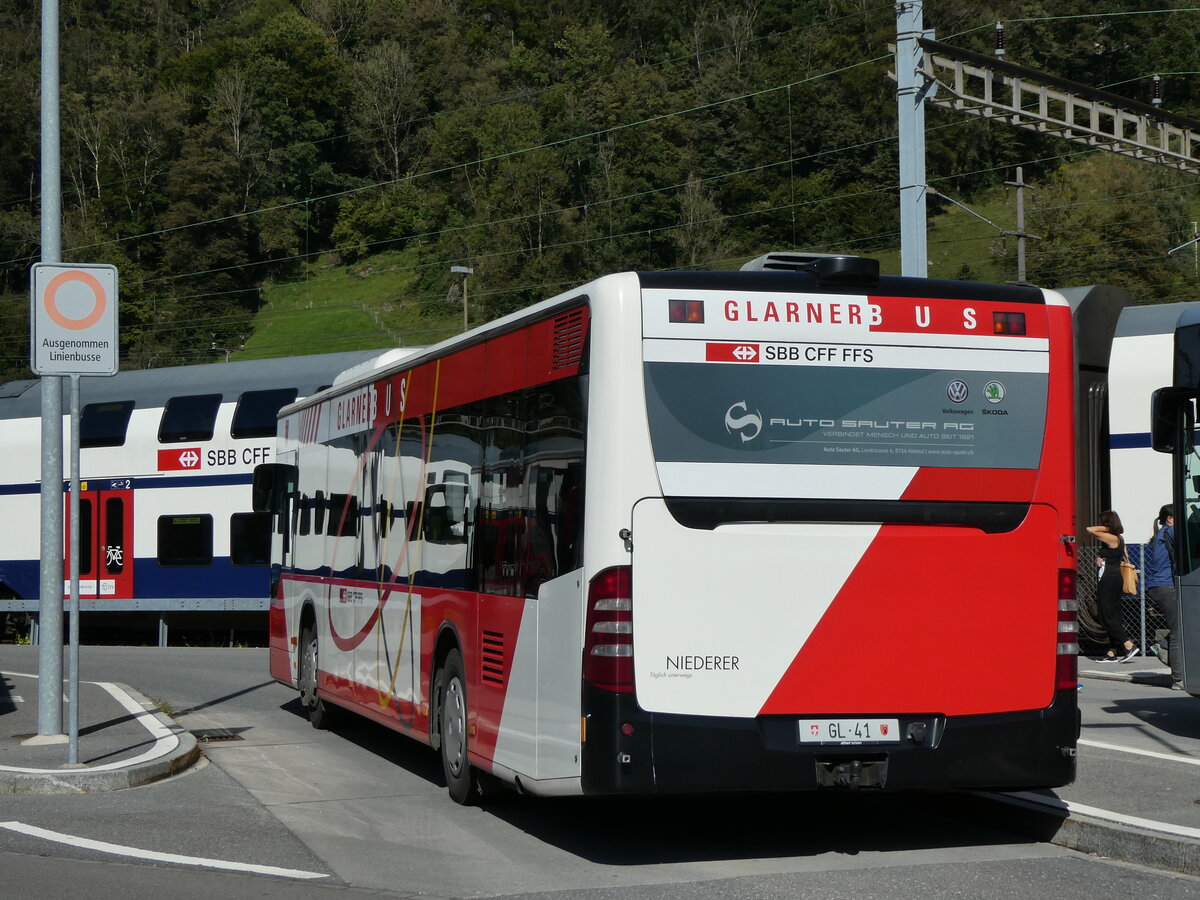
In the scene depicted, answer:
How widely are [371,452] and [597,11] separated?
124 m

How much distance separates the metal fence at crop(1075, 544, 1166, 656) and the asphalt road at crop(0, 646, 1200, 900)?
10.1 metres

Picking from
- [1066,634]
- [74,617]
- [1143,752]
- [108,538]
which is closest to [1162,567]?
[1143,752]

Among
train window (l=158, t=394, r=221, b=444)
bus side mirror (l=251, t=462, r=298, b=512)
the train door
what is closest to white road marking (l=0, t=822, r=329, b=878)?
bus side mirror (l=251, t=462, r=298, b=512)

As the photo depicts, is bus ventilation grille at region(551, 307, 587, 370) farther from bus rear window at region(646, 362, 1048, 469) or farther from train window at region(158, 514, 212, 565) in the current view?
train window at region(158, 514, 212, 565)

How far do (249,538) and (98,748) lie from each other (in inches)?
582

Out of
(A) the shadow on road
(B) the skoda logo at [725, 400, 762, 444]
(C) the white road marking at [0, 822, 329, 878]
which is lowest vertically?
(A) the shadow on road

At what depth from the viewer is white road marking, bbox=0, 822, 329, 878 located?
796cm

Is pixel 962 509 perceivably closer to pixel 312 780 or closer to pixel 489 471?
pixel 489 471

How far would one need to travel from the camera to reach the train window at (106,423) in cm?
2720

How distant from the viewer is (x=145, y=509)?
2706 cm

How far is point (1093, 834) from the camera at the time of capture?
8.16 metres

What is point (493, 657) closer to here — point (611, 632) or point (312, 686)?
point (611, 632)

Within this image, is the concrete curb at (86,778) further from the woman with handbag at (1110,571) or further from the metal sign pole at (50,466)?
the woman with handbag at (1110,571)

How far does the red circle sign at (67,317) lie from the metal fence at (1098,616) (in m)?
12.1
